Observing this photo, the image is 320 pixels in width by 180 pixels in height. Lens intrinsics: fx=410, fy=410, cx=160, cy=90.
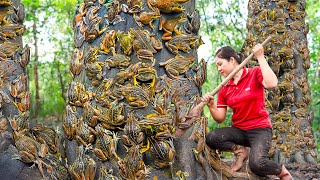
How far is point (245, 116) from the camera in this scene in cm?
348

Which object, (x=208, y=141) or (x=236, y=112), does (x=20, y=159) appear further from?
(x=236, y=112)

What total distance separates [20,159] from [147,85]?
118 centimetres

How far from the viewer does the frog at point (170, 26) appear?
3.21m

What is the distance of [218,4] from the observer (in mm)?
12312

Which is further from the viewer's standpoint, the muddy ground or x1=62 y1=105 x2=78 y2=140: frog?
the muddy ground

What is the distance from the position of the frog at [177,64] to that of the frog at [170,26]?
18 cm

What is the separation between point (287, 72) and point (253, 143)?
3.59 m

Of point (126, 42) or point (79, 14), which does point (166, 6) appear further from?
point (79, 14)

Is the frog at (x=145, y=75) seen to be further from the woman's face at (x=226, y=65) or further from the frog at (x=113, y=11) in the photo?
the woman's face at (x=226, y=65)

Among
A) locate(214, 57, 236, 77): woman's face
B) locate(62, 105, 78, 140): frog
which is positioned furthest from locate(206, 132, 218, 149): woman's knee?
locate(62, 105, 78, 140): frog

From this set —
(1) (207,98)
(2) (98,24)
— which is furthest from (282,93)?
(2) (98,24)

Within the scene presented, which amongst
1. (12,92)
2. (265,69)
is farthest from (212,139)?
(12,92)

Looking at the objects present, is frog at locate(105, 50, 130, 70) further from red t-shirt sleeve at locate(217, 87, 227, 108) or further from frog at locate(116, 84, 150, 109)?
red t-shirt sleeve at locate(217, 87, 227, 108)

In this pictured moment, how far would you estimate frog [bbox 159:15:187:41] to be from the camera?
3205 mm
